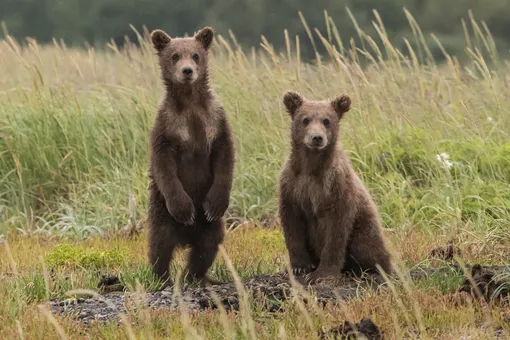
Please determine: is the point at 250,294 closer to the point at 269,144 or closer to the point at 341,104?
the point at 341,104

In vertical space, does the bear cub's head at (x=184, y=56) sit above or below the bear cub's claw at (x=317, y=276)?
above

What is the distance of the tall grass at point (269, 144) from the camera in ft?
29.8

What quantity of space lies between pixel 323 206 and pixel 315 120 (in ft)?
1.89

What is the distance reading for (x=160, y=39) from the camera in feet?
22.5

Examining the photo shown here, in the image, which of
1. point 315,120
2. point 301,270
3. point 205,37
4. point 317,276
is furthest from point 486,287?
point 205,37

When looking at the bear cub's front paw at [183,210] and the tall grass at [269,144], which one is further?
the tall grass at [269,144]

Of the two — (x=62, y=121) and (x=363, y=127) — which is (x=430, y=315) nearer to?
(x=363, y=127)

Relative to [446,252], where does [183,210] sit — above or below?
above

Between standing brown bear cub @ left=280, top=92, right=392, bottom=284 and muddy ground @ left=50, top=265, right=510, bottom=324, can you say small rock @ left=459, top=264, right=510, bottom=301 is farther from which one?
standing brown bear cub @ left=280, top=92, right=392, bottom=284

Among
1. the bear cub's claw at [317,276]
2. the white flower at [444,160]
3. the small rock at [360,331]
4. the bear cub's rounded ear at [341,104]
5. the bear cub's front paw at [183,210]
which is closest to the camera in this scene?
the small rock at [360,331]

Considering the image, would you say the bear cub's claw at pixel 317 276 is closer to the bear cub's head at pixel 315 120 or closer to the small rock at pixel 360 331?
the bear cub's head at pixel 315 120

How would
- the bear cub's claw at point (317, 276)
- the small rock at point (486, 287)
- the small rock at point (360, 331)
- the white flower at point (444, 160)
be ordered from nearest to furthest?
the small rock at point (360, 331), the small rock at point (486, 287), the bear cub's claw at point (317, 276), the white flower at point (444, 160)

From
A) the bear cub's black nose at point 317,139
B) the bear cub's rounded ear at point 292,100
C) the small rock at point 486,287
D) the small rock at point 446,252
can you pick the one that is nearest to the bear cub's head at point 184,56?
the bear cub's rounded ear at point 292,100

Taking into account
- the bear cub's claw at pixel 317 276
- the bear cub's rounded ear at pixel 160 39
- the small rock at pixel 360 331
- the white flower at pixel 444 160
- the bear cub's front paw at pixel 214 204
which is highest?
the bear cub's rounded ear at pixel 160 39
